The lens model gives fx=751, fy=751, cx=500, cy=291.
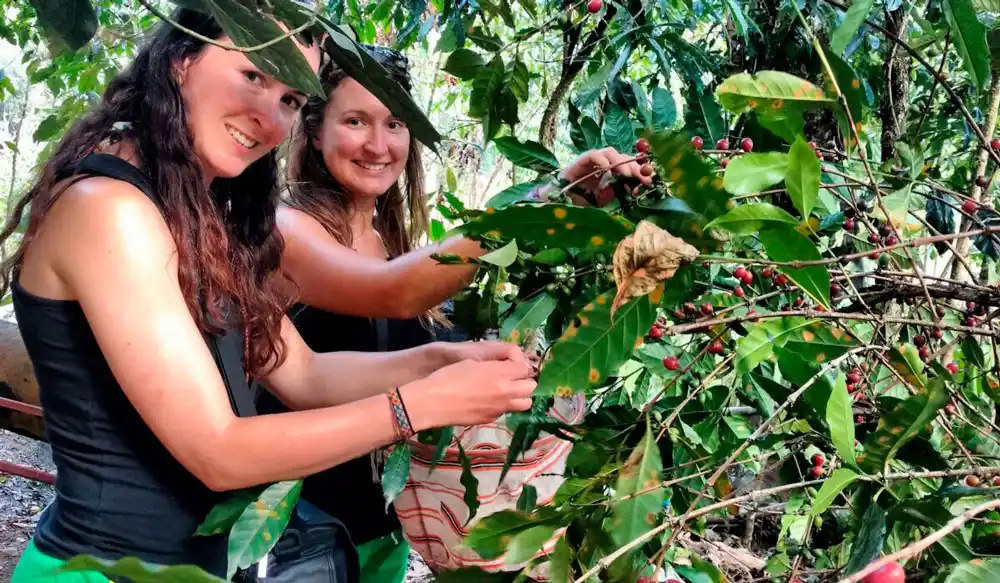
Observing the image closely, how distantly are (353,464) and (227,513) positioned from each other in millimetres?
538

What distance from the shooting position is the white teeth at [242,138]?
1.12 metres

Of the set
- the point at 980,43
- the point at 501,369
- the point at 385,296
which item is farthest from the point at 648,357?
the point at 980,43

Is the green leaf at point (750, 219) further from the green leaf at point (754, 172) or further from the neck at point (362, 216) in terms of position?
the neck at point (362, 216)

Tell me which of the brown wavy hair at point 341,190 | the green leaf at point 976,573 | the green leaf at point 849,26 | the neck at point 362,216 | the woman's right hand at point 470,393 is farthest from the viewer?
the neck at point 362,216

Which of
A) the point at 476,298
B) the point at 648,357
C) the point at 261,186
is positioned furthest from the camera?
the point at 261,186

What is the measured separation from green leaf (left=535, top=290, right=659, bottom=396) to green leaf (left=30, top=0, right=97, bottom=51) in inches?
16.8

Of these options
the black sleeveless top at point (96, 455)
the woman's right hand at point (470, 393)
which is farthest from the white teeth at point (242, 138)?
the woman's right hand at point (470, 393)

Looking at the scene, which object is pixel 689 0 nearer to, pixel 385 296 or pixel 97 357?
pixel 385 296

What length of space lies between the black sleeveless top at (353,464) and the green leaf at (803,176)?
3.29 ft

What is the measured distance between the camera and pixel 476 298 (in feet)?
3.10

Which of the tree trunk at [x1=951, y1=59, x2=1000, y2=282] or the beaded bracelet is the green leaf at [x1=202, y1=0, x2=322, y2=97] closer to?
the beaded bracelet

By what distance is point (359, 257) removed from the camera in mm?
1496

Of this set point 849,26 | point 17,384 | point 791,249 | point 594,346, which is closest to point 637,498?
point 594,346

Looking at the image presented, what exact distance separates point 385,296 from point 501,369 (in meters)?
0.50
